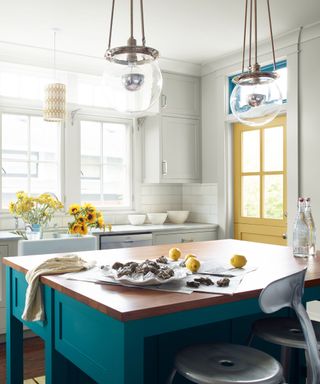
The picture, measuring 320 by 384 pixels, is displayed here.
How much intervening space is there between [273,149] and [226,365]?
12.0 ft

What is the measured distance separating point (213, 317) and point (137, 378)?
373 millimetres

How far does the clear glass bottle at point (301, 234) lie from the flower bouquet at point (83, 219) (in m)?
1.83

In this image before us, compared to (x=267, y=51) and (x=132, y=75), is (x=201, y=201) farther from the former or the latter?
(x=132, y=75)

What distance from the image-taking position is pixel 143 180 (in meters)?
5.80

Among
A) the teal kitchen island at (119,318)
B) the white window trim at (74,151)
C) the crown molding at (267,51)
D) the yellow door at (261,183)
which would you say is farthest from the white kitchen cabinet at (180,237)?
the teal kitchen island at (119,318)

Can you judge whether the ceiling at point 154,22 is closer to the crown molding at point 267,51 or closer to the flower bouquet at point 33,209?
the crown molding at point 267,51

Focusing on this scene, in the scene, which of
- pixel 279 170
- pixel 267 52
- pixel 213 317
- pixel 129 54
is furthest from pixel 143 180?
pixel 213 317

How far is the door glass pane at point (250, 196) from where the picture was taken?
5.32 meters

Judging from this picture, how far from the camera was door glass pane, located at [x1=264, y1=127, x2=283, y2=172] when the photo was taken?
5027 millimetres

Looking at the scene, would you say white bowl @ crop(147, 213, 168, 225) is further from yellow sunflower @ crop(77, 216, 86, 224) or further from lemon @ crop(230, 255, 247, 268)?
lemon @ crop(230, 255, 247, 268)

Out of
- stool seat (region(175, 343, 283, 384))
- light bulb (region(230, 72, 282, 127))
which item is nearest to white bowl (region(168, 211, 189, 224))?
light bulb (region(230, 72, 282, 127))

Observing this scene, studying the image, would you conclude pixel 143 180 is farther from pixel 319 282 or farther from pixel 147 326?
pixel 147 326

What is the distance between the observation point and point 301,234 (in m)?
2.73

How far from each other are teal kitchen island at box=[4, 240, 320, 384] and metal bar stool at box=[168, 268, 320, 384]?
0.15 m
